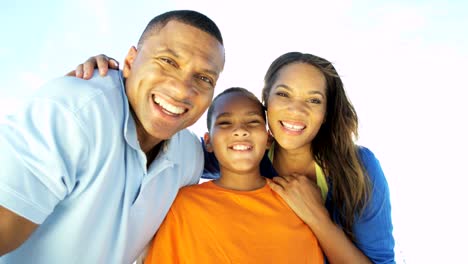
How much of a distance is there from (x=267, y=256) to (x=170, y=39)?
4.95 ft

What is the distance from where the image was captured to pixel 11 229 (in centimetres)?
154

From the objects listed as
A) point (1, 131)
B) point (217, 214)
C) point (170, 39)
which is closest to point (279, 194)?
point (217, 214)

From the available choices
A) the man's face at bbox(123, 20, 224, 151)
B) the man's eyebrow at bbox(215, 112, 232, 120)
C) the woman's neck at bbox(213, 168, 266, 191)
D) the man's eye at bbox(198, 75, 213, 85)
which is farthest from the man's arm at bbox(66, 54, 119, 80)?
the woman's neck at bbox(213, 168, 266, 191)

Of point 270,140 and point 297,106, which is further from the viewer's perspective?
point 270,140

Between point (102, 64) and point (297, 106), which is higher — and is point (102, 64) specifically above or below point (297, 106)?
above

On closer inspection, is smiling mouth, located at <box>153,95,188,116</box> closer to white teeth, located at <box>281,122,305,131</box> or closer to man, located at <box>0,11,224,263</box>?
man, located at <box>0,11,224,263</box>

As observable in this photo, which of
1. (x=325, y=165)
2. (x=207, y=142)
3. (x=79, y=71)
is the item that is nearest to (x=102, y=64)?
(x=79, y=71)

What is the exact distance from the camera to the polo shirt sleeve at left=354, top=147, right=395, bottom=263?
9.07 ft

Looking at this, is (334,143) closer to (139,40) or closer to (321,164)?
(321,164)

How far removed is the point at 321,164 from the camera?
10.4 feet

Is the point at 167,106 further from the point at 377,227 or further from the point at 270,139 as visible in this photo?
the point at 377,227

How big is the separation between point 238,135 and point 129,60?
3.17 ft

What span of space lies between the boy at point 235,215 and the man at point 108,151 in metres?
0.16

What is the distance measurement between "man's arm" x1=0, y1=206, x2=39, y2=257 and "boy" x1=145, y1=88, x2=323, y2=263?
86 cm
